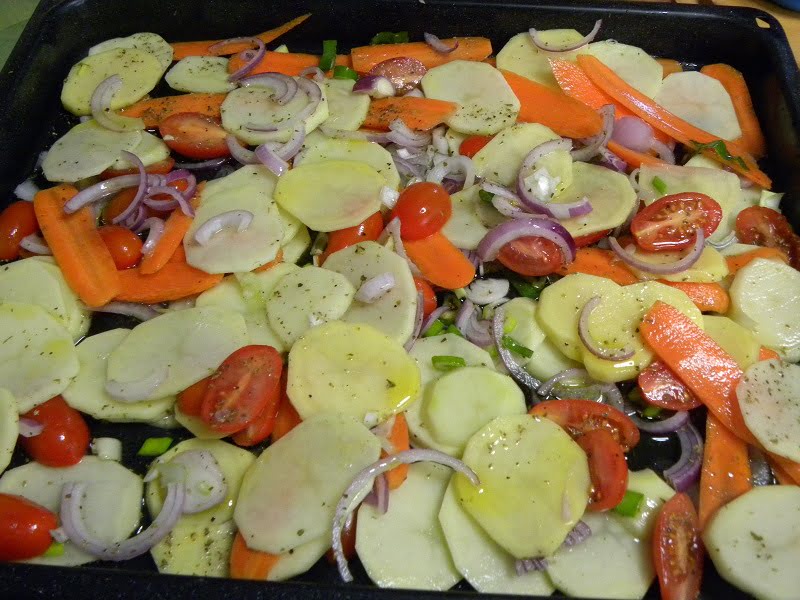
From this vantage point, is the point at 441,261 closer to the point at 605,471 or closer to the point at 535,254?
the point at 535,254

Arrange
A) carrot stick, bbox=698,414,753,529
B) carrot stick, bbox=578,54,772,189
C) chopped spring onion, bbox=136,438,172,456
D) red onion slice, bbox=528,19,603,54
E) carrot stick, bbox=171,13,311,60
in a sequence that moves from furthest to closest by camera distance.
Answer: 1. carrot stick, bbox=171,13,311,60
2. red onion slice, bbox=528,19,603,54
3. carrot stick, bbox=578,54,772,189
4. chopped spring onion, bbox=136,438,172,456
5. carrot stick, bbox=698,414,753,529

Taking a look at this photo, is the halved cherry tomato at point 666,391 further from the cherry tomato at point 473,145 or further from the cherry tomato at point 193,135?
the cherry tomato at point 193,135

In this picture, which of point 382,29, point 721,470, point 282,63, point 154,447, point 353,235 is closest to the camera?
point 721,470

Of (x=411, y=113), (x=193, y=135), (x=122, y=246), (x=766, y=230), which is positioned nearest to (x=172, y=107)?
(x=193, y=135)

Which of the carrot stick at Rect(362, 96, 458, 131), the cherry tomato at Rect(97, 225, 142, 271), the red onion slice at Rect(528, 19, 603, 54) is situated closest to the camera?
the cherry tomato at Rect(97, 225, 142, 271)

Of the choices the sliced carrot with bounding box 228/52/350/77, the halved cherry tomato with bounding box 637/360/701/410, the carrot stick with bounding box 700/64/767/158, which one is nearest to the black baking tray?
the carrot stick with bounding box 700/64/767/158

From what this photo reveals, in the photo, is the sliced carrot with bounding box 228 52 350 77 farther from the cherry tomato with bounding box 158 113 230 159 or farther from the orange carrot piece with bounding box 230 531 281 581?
the orange carrot piece with bounding box 230 531 281 581

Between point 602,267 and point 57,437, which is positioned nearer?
point 57,437
